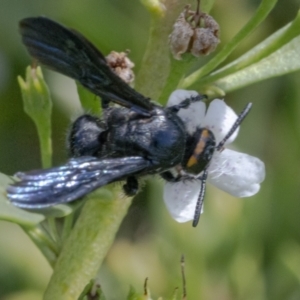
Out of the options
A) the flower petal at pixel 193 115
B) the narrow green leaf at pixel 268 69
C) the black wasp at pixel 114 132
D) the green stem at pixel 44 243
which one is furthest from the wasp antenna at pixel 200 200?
the green stem at pixel 44 243

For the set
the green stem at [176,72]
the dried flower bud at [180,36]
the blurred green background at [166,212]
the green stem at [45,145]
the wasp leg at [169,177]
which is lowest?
the blurred green background at [166,212]

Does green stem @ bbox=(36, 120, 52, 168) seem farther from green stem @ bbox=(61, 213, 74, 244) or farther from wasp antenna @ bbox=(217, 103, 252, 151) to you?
wasp antenna @ bbox=(217, 103, 252, 151)

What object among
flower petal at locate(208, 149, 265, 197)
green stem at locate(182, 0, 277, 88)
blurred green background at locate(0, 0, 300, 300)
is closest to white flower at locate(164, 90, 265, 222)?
flower petal at locate(208, 149, 265, 197)

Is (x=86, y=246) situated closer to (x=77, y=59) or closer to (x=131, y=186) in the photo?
(x=131, y=186)

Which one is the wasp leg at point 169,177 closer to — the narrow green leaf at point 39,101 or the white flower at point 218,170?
the white flower at point 218,170

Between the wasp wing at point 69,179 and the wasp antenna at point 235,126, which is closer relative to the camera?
the wasp wing at point 69,179

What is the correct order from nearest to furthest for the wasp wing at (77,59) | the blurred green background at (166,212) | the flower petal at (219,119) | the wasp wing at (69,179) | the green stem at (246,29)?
the wasp wing at (69,179)
the wasp wing at (77,59)
the green stem at (246,29)
the flower petal at (219,119)
the blurred green background at (166,212)

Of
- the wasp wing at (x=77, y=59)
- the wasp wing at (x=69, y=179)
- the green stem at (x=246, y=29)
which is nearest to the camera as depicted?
the wasp wing at (x=69, y=179)

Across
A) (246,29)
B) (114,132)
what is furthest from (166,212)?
(246,29)

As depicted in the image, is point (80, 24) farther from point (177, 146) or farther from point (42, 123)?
point (177, 146)
